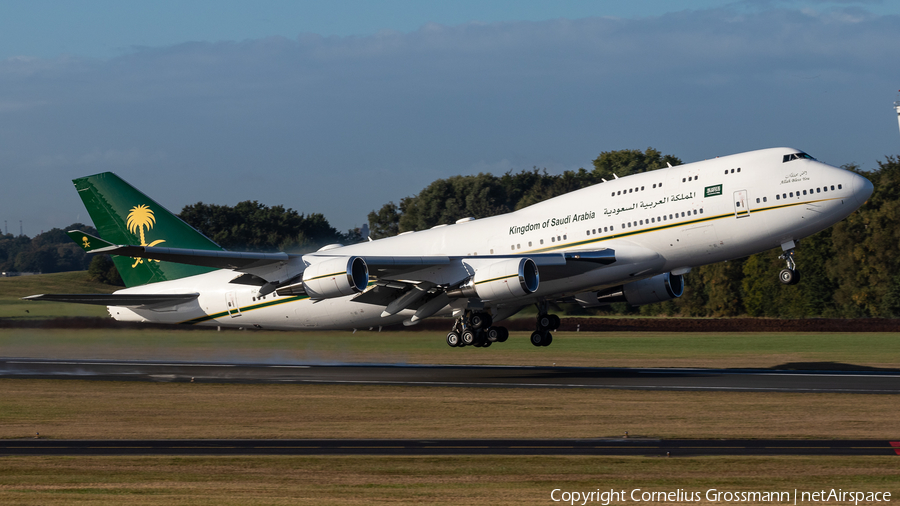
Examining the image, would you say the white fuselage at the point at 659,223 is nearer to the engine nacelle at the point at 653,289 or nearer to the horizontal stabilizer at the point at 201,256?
the engine nacelle at the point at 653,289

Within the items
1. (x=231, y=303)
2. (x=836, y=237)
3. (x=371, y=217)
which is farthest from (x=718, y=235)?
(x=371, y=217)

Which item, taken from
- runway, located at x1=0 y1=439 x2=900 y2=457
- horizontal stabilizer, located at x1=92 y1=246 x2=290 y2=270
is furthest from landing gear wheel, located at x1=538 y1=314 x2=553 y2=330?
runway, located at x1=0 y1=439 x2=900 y2=457

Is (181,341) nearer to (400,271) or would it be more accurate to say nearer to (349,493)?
(400,271)

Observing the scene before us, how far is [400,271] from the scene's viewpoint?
38.8 meters

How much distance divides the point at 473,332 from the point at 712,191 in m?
12.1

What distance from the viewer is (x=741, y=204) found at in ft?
112

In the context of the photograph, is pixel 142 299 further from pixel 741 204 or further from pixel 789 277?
pixel 789 277

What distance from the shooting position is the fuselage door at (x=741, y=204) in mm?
34094

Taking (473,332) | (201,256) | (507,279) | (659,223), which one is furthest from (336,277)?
(659,223)

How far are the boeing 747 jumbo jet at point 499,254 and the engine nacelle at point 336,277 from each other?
0.05 metres

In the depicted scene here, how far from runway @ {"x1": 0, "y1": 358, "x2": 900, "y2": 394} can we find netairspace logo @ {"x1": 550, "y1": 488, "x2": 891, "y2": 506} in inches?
699

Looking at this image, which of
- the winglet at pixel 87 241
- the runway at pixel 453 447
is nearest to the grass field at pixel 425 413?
the runway at pixel 453 447

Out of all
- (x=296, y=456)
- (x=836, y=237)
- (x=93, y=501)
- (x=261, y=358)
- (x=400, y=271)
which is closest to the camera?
(x=93, y=501)

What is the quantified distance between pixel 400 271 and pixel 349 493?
22.5 metres
